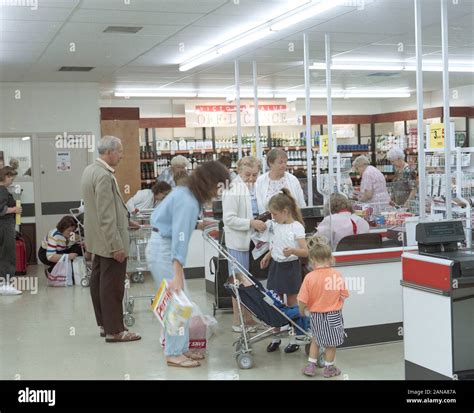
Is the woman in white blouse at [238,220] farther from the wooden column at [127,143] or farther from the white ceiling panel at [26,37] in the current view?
the wooden column at [127,143]

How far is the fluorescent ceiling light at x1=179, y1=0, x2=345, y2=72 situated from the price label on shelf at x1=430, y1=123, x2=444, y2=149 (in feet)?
5.07

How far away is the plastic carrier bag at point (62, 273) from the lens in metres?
9.68

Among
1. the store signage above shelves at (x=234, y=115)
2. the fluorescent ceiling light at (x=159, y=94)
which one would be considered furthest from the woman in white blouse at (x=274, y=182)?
the store signage above shelves at (x=234, y=115)

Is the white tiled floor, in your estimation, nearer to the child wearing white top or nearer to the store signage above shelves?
the child wearing white top

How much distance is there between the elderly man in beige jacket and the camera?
20.1 feet

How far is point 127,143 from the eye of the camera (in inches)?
505

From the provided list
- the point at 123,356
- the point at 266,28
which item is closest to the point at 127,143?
the point at 266,28

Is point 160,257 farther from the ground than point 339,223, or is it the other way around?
point 339,223

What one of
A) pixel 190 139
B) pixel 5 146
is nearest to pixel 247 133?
pixel 190 139

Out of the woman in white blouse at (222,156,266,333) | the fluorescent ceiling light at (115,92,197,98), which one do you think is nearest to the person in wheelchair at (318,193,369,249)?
the woman in white blouse at (222,156,266,333)

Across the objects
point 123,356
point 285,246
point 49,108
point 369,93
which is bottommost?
point 123,356

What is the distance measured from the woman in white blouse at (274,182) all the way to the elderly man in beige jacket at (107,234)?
4.79 feet

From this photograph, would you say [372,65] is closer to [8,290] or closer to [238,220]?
[238,220]

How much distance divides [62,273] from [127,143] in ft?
12.5
